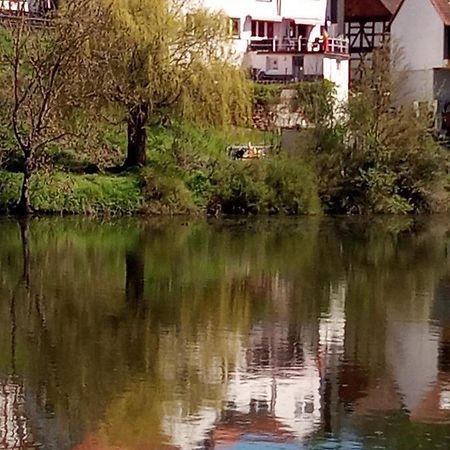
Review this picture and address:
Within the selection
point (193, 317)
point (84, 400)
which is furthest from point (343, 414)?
point (193, 317)

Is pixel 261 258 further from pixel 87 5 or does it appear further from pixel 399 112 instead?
pixel 399 112

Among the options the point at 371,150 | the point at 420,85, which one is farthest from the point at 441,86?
the point at 371,150

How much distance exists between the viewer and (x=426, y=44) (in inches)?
2306

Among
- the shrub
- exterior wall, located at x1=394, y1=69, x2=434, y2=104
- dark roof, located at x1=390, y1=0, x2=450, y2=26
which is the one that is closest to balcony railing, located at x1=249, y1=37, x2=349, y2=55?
exterior wall, located at x1=394, y1=69, x2=434, y2=104

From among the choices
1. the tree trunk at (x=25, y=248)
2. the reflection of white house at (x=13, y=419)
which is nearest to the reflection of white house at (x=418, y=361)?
the reflection of white house at (x=13, y=419)

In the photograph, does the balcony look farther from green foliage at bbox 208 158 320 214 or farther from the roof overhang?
the roof overhang

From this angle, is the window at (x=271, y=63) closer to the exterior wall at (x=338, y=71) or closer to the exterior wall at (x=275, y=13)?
the exterior wall at (x=275, y=13)

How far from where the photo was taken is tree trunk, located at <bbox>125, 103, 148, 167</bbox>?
40188 millimetres

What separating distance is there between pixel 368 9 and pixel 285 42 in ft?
Result: 29.6

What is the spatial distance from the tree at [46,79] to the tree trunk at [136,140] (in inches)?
95.6

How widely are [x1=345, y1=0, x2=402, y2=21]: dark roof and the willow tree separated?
82.5 feet

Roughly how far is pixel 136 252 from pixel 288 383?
14.7 meters

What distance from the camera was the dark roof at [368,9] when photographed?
209 feet

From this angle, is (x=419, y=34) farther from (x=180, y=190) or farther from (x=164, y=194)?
(x=164, y=194)
